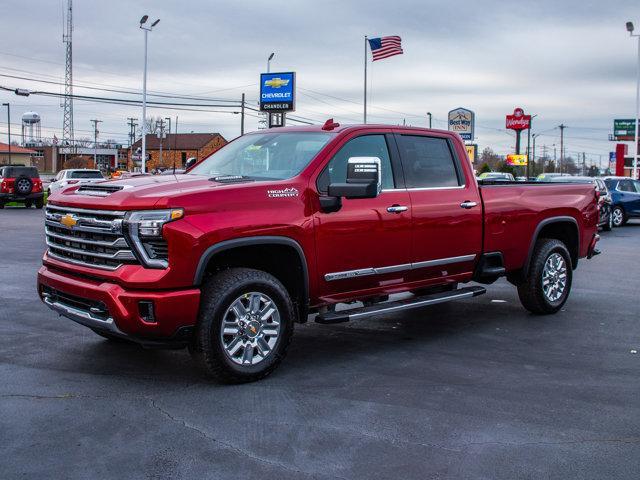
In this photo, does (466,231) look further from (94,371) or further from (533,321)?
(94,371)

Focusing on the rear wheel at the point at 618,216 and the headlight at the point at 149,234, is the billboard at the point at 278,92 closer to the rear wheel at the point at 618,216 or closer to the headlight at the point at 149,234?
the rear wheel at the point at 618,216

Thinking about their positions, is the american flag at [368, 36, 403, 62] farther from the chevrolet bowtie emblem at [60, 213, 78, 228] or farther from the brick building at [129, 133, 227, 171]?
the brick building at [129, 133, 227, 171]

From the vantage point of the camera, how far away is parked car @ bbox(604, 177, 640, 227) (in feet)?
80.8

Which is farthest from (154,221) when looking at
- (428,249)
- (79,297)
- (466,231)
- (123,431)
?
(466,231)

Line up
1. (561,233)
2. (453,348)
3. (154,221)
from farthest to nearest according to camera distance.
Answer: (561,233) → (453,348) → (154,221)

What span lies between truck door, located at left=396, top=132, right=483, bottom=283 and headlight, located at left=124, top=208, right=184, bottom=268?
2.47 meters

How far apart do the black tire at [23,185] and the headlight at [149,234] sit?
27.3 metres

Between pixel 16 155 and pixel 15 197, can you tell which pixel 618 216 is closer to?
pixel 15 197

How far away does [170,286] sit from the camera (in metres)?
5.06

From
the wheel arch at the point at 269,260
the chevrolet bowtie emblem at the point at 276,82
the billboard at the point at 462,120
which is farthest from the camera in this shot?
the billboard at the point at 462,120

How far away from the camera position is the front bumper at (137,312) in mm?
5004

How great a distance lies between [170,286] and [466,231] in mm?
3294

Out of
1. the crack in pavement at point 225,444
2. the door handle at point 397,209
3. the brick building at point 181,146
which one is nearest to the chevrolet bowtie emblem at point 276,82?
the door handle at point 397,209

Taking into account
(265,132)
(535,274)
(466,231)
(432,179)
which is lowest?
(535,274)
